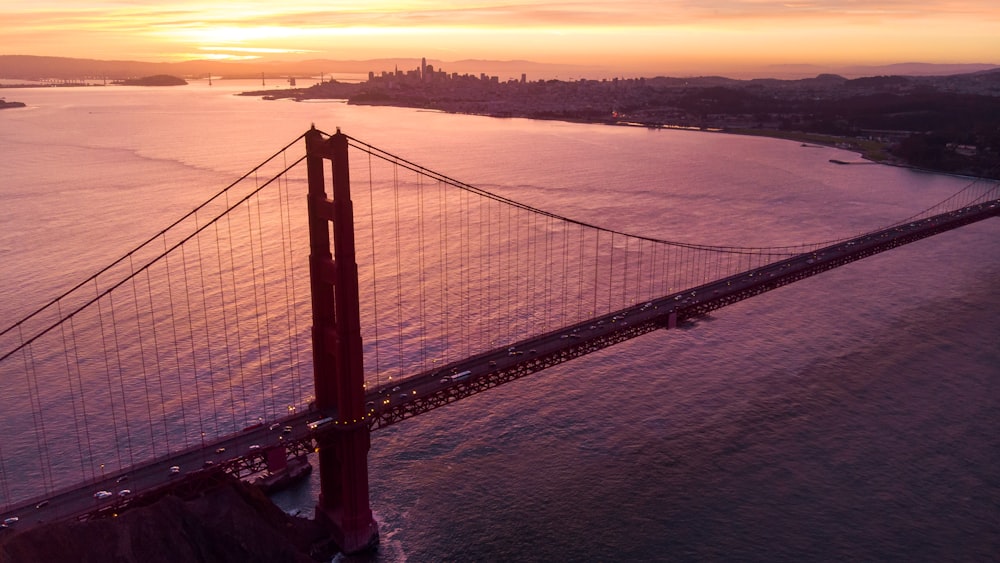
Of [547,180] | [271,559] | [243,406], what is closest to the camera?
[271,559]

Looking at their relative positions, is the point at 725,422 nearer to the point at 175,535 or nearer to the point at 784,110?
the point at 175,535

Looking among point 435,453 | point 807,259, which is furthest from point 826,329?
point 435,453

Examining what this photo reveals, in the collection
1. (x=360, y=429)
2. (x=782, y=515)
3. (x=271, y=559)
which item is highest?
(x=360, y=429)

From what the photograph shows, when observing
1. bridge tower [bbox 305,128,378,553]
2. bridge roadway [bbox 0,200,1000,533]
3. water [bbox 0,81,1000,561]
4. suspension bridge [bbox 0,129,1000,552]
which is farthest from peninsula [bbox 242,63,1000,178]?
bridge tower [bbox 305,128,378,553]

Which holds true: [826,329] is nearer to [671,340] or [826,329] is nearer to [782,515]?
[671,340]

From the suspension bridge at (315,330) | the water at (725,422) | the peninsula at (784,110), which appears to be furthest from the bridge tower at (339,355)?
the peninsula at (784,110)

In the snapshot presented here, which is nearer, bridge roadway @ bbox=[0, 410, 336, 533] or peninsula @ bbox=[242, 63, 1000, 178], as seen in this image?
bridge roadway @ bbox=[0, 410, 336, 533]

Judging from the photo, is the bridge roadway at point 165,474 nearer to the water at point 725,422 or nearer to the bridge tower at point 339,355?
the bridge tower at point 339,355

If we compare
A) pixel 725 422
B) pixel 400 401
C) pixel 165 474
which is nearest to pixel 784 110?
pixel 725 422

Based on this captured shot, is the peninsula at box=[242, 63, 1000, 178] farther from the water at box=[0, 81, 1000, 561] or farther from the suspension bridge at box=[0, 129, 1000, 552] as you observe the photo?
the suspension bridge at box=[0, 129, 1000, 552]
